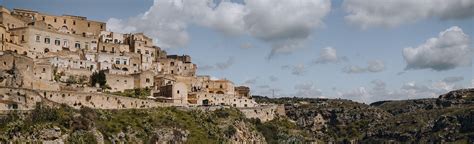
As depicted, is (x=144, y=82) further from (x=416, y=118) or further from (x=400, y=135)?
(x=416, y=118)

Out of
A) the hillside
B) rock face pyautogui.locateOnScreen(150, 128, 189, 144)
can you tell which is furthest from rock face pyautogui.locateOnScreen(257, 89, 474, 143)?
rock face pyautogui.locateOnScreen(150, 128, 189, 144)

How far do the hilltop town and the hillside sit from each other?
2.35 m

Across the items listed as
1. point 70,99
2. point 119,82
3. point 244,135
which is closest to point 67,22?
point 119,82

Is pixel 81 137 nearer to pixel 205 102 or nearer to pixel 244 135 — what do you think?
pixel 244 135

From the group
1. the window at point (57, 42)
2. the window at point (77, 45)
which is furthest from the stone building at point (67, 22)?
the window at point (57, 42)

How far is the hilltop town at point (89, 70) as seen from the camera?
7069cm

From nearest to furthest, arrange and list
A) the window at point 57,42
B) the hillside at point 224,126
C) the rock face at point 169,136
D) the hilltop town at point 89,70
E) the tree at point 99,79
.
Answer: the hillside at point 224,126, the hilltop town at point 89,70, the rock face at point 169,136, the tree at point 99,79, the window at point 57,42

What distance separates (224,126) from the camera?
89062mm

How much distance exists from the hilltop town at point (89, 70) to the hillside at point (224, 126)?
2351 millimetres

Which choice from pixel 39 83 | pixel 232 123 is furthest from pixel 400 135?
pixel 39 83

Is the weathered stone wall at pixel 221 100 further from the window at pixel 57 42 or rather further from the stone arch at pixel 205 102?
the window at pixel 57 42

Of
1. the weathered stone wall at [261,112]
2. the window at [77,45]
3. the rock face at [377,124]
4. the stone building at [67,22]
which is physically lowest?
the rock face at [377,124]

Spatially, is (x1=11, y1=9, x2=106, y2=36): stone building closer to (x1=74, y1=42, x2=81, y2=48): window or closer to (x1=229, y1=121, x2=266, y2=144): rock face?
(x1=74, y1=42, x2=81, y2=48): window

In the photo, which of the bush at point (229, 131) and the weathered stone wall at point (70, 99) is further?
the bush at point (229, 131)
